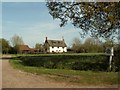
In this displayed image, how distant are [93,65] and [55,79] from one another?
7.68 meters

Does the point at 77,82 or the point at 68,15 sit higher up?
the point at 68,15

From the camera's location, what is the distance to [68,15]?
2341 cm

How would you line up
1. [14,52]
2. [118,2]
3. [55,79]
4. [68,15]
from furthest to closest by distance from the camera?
[14,52] < [68,15] < [118,2] < [55,79]

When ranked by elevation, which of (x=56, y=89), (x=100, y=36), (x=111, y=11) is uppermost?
(x=111, y=11)

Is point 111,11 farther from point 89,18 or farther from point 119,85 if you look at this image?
point 119,85

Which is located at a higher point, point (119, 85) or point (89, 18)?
point (89, 18)

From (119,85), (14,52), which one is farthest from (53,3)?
(14,52)

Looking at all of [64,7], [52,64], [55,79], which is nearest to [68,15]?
[64,7]

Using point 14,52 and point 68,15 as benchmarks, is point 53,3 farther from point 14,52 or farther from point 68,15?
point 14,52

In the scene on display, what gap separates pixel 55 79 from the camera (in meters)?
14.2

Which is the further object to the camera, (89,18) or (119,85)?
(89,18)

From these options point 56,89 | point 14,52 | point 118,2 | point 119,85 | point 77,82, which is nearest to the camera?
point 56,89

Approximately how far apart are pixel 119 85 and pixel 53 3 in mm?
13375

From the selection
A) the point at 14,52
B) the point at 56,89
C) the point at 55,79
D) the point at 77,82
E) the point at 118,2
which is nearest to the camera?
the point at 56,89
